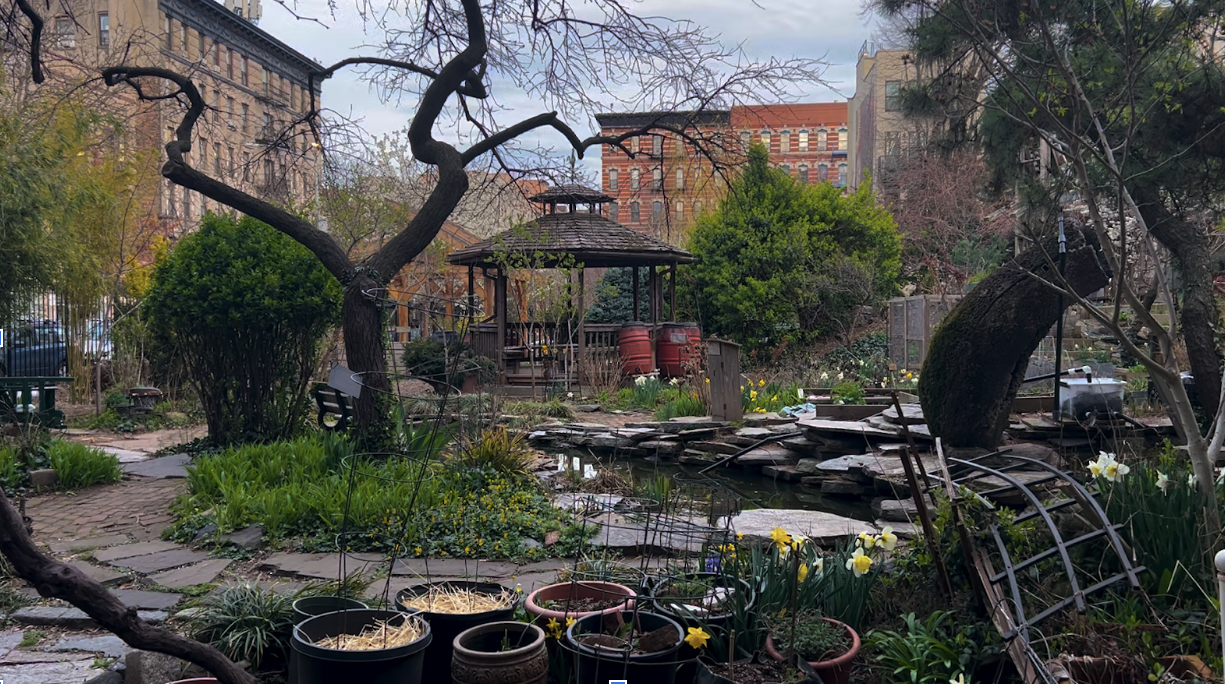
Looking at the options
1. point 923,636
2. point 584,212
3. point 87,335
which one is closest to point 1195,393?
point 923,636

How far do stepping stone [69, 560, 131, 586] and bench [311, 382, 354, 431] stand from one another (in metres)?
1.92

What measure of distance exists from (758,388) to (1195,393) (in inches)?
215

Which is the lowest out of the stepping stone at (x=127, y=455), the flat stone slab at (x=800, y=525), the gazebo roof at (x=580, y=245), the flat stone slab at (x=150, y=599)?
the flat stone slab at (x=150, y=599)

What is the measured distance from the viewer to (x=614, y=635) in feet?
9.01

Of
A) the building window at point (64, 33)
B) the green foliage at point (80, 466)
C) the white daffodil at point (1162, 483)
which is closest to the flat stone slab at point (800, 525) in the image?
the white daffodil at point (1162, 483)

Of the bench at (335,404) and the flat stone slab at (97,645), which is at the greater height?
the bench at (335,404)

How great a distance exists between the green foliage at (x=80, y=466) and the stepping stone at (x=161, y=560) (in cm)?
247

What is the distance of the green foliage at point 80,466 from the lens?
267 inches

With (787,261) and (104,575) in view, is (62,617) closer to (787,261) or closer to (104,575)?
(104,575)

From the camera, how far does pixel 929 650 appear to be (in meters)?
2.72

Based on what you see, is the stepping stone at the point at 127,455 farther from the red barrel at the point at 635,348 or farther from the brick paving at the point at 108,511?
the red barrel at the point at 635,348

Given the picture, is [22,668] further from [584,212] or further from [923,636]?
[584,212]

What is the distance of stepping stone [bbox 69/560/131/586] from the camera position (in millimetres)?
4371

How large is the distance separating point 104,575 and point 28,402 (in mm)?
4109
